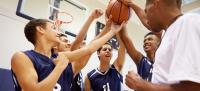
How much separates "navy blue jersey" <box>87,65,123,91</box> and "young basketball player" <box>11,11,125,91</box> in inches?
40.9

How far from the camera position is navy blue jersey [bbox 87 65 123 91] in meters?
3.31

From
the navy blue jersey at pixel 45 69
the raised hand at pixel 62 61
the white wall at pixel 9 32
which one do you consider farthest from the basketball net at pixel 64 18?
the raised hand at pixel 62 61

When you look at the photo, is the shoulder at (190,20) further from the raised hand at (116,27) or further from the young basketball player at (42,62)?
the raised hand at (116,27)

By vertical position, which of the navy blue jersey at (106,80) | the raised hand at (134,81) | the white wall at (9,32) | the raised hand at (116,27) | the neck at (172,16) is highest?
the neck at (172,16)

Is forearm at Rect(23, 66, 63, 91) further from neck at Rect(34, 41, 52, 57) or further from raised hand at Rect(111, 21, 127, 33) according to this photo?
raised hand at Rect(111, 21, 127, 33)

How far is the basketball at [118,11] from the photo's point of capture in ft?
8.23

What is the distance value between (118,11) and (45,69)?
931 mm

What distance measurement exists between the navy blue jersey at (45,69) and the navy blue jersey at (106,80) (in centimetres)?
112

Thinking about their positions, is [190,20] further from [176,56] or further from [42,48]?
[42,48]

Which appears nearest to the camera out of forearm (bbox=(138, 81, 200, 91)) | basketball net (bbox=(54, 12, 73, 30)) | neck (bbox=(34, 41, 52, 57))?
forearm (bbox=(138, 81, 200, 91))

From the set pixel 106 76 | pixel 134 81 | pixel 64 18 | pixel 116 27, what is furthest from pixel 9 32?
pixel 134 81

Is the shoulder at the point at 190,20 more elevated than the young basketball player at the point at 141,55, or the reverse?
the shoulder at the point at 190,20

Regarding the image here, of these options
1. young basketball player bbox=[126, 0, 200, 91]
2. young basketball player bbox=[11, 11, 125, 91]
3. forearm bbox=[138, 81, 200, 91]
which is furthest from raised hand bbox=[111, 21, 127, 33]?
forearm bbox=[138, 81, 200, 91]

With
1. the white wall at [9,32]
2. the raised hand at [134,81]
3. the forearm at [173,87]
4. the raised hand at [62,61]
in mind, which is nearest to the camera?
the forearm at [173,87]
